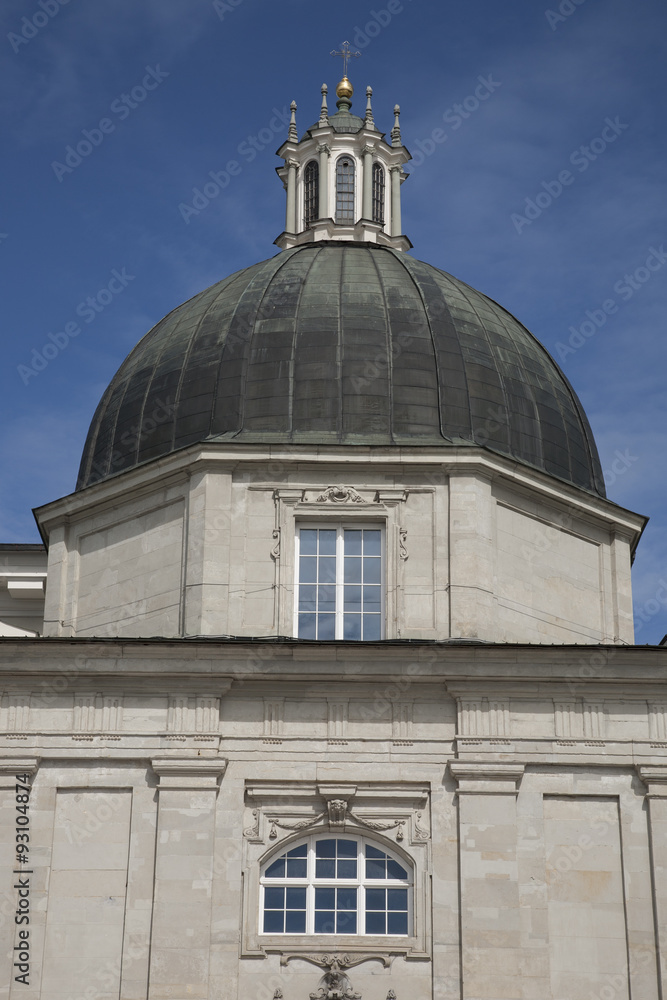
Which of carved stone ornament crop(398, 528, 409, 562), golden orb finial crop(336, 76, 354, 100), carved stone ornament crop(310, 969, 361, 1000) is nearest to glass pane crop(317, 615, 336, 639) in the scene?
carved stone ornament crop(398, 528, 409, 562)

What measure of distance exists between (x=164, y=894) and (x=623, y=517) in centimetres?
1256

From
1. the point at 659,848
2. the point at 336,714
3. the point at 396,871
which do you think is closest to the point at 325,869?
the point at 396,871

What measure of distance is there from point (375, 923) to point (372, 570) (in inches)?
270

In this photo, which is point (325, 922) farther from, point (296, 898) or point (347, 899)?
point (296, 898)

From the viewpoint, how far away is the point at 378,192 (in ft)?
135

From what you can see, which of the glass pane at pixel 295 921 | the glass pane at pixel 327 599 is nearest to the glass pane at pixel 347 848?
the glass pane at pixel 295 921

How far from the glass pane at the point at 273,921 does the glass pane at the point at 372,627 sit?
554 cm

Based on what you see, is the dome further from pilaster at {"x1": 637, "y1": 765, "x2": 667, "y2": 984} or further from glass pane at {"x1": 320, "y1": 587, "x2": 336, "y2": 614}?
pilaster at {"x1": 637, "y1": 765, "x2": 667, "y2": 984}

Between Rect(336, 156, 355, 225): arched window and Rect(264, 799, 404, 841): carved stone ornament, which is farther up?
Rect(336, 156, 355, 225): arched window

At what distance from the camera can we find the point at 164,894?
2656 centimetres

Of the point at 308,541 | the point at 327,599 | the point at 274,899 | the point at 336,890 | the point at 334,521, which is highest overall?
the point at 334,521

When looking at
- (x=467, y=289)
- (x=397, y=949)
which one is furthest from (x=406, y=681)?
(x=467, y=289)

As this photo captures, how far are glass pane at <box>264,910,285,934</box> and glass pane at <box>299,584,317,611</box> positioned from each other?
5.88 metres

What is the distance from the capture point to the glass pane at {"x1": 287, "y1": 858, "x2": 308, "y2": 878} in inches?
1065
